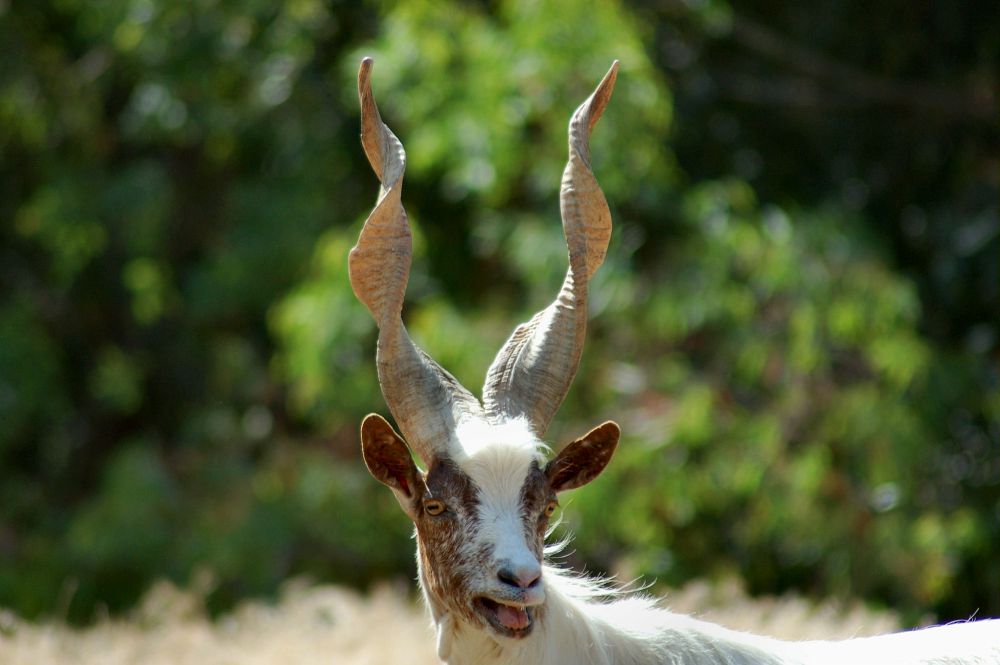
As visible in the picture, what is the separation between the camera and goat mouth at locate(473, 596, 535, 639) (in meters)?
4.34

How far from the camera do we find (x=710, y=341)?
1230 centimetres

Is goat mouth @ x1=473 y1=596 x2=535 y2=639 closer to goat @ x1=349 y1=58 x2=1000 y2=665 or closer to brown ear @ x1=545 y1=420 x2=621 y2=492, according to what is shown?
goat @ x1=349 y1=58 x2=1000 y2=665

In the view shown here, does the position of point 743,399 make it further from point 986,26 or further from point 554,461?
point 554,461

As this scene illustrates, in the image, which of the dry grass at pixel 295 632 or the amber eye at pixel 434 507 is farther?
the dry grass at pixel 295 632

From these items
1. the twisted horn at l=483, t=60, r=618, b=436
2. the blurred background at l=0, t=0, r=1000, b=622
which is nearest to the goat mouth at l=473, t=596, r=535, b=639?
the twisted horn at l=483, t=60, r=618, b=436

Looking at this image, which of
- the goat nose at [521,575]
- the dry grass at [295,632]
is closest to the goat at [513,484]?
the goat nose at [521,575]

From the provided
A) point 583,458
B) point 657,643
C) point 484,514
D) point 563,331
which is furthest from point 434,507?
point 657,643

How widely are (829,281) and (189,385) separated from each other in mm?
8875

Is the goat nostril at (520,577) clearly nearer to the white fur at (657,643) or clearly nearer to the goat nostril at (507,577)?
the goat nostril at (507,577)

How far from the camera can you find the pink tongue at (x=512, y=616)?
434 cm

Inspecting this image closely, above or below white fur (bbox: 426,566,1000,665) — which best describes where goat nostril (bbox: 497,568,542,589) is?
above

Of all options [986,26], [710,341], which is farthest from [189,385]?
[986,26]

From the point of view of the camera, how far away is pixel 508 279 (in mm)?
13000

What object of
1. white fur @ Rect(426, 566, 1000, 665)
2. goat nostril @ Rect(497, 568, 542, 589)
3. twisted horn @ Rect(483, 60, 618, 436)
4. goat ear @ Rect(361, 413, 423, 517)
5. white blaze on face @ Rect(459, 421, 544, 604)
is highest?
twisted horn @ Rect(483, 60, 618, 436)
